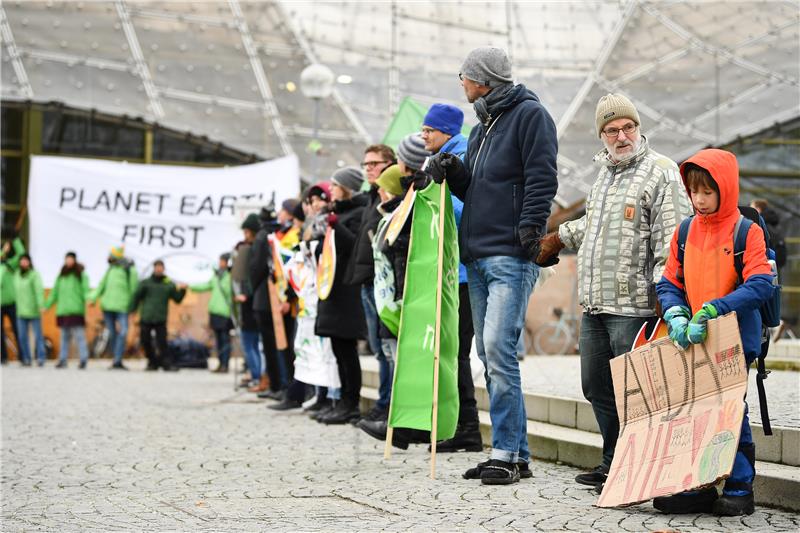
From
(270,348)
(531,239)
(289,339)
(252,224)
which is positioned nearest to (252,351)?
(252,224)

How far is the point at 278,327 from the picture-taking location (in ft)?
35.9

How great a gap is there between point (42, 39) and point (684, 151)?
1250 cm

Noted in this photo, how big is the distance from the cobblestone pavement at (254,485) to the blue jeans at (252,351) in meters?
2.98

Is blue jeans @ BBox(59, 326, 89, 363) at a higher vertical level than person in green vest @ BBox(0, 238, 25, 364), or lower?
lower

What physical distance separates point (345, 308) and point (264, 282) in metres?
2.52

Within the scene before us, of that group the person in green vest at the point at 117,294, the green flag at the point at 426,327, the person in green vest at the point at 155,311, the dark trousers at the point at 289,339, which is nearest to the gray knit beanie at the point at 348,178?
the dark trousers at the point at 289,339

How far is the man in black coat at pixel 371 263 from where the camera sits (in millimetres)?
8391

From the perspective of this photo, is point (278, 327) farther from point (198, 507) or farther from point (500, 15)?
point (500, 15)

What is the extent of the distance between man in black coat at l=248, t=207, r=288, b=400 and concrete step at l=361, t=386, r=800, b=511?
128 inches

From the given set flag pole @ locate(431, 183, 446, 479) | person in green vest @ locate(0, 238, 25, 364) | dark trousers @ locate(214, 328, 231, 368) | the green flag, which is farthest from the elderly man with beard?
person in green vest @ locate(0, 238, 25, 364)

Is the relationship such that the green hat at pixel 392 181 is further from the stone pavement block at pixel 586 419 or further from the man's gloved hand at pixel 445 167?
the stone pavement block at pixel 586 419

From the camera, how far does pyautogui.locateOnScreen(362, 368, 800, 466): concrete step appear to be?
18.5 feet

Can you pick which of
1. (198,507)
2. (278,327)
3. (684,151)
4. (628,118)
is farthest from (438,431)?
(684,151)

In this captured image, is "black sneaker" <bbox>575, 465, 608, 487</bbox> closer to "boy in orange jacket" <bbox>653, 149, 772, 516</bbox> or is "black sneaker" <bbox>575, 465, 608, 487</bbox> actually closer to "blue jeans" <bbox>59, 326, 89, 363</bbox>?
"boy in orange jacket" <bbox>653, 149, 772, 516</bbox>
